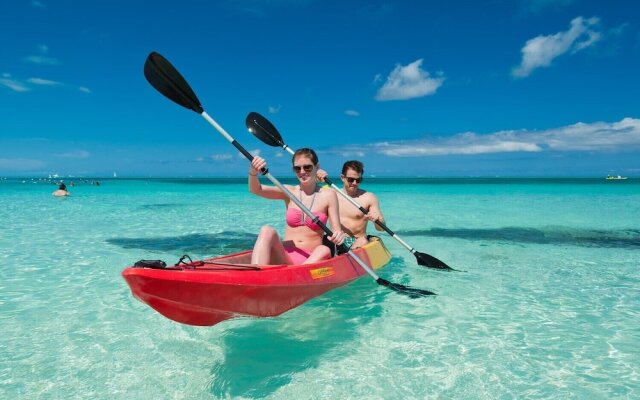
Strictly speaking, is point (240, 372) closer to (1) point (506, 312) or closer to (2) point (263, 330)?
(2) point (263, 330)

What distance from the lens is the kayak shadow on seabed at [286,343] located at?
3793 millimetres

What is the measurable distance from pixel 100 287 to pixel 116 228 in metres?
7.19

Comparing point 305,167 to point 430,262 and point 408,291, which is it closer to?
point 408,291

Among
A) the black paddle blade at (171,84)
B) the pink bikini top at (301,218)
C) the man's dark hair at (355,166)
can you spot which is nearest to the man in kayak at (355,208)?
the man's dark hair at (355,166)

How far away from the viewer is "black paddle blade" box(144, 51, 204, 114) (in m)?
5.25

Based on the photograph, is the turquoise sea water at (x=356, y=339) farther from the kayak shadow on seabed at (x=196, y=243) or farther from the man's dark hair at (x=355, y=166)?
the man's dark hair at (x=355, y=166)

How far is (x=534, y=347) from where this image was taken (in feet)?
14.7

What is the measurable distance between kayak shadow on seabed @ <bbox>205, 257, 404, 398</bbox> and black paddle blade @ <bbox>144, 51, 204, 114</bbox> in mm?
2772

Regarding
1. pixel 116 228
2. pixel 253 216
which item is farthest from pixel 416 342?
pixel 253 216

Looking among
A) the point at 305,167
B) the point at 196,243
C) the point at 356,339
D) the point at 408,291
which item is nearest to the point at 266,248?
the point at 305,167

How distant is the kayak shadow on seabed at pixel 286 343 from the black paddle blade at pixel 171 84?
277 centimetres

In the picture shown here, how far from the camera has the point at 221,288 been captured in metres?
3.77

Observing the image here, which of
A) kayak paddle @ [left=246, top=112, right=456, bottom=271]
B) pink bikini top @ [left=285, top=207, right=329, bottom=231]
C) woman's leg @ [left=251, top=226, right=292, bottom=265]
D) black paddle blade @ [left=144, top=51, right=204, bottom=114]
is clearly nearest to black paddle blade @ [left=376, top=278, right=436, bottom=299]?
pink bikini top @ [left=285, top=207, right=329, bottom=231]

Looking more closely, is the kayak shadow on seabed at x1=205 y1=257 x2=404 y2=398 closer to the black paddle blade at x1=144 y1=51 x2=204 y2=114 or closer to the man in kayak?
the man in kayak
